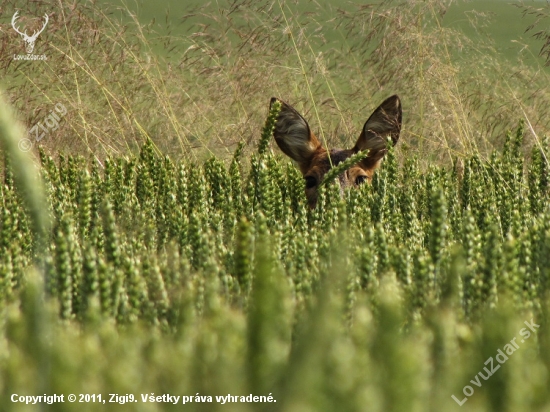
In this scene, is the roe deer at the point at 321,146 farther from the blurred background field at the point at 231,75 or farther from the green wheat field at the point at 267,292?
the green wheat field at the point at 267,292

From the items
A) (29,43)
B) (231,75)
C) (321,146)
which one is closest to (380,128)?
(321,146)

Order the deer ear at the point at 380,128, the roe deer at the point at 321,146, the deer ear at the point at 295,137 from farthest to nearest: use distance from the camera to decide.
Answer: the deer ear at the point at 295,137 → the roe deer at the point at 321,146 → the deer ear at the point at 380,128

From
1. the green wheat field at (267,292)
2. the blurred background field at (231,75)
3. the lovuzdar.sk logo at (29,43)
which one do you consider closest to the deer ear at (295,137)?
the blurred background field at (231,75)

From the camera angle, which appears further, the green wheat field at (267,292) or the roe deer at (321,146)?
the roe deer at (321,146)

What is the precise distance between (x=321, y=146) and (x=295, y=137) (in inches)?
14.9

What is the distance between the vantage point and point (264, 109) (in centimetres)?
552

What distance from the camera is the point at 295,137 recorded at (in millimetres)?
5312

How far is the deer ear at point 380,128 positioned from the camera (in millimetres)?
4660

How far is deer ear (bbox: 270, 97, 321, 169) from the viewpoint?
5024mm

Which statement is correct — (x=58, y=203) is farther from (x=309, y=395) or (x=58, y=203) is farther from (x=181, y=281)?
(x=309, y=395)

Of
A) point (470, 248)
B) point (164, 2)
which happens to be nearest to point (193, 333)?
point (470, 248)

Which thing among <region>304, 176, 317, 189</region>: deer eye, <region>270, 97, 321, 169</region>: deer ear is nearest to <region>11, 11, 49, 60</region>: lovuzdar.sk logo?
<region>270, 97, 321, 169</region>: deer ear

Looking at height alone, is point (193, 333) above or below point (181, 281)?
below

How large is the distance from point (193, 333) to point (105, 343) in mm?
145
